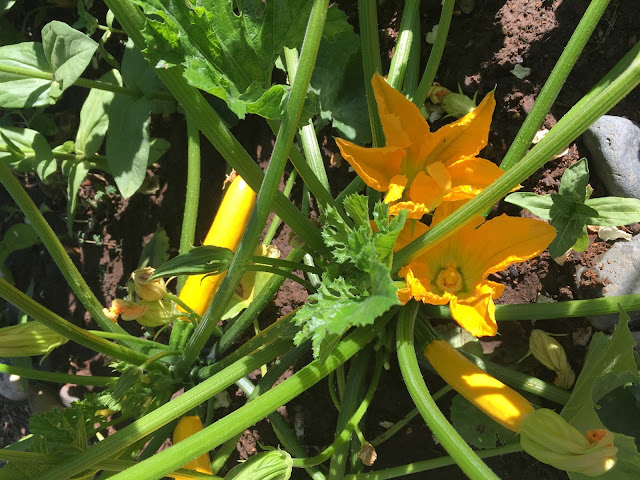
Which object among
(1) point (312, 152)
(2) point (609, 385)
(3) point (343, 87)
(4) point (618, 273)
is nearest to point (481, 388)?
(2) point (609, 385)

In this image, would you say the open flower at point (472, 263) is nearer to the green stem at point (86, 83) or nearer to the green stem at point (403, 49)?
the green stem at point (403, 49)

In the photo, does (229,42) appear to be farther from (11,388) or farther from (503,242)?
(11,388)

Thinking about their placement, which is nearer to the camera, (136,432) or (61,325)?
(136,432)

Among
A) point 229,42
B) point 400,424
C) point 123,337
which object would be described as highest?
point 229,42

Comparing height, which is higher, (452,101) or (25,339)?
(452,101)

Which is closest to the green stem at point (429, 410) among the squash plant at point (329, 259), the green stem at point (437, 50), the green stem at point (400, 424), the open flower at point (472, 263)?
the squash plant at point (329, 259)

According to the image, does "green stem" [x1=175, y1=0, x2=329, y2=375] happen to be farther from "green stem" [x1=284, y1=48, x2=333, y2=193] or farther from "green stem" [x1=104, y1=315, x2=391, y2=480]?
"green stem" [x1=284, y1=48, x2=333, y2=193]

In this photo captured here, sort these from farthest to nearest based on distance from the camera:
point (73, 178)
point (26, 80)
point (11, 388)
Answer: point (11, 388)
point (73, 178)
point (26, 80)

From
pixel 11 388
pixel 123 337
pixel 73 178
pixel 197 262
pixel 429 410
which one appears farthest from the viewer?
pixel 11 388

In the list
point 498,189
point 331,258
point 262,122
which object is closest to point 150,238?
point 262,122
